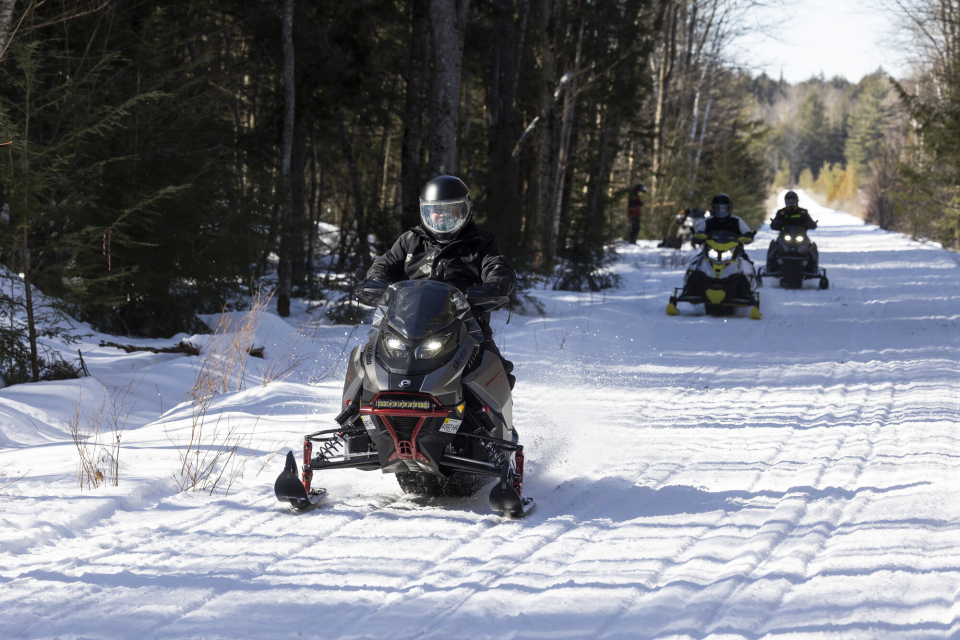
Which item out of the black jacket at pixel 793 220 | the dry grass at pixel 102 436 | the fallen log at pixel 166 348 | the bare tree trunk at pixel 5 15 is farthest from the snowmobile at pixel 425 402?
the black jacket at pixel 793 220

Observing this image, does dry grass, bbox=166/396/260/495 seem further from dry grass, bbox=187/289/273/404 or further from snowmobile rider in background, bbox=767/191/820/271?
snowmobile rider in background, bbox=767/191/820/271

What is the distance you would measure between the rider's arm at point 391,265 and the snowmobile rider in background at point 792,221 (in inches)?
534

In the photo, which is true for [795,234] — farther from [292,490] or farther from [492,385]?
[292,490]

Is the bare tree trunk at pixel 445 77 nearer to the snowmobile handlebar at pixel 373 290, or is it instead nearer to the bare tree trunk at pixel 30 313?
the bare tree trunk at pixel 30 313

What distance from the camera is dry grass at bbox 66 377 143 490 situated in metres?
4.77

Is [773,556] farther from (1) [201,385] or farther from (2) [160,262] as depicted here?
(2) [160,262]

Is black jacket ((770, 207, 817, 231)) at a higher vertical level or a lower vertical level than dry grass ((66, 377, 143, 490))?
higher

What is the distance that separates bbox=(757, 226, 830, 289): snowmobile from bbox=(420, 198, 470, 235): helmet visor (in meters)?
13.1

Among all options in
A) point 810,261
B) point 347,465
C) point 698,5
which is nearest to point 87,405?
point 347,465

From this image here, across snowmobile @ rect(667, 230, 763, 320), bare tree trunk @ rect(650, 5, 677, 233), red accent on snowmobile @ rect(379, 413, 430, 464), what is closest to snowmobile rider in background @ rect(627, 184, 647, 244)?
bare tree trunk @ rect(650, 5, 677, 233)

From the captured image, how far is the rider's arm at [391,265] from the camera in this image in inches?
207

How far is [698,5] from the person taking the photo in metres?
33.0

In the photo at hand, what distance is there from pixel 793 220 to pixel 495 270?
14.1 metres

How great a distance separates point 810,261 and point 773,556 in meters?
14.7
